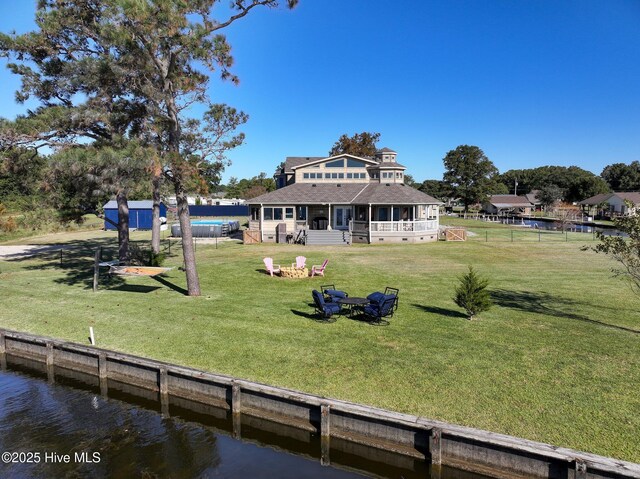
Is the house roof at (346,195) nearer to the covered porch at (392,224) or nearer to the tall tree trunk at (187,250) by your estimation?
the covered porch at (392,224)

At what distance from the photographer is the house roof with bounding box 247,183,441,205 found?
36.4 m

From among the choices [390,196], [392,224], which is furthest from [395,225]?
[390,196]

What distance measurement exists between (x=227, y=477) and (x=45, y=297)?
1397 cm

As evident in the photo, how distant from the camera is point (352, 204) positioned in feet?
121

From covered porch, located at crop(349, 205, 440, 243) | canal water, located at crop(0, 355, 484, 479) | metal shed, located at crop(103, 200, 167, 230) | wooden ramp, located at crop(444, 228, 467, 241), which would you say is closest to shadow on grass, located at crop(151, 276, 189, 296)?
A: canal water, located at crop(0, 355, 484, 479)

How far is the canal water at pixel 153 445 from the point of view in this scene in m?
7.54

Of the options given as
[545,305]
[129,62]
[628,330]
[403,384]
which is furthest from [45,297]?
[628,330]

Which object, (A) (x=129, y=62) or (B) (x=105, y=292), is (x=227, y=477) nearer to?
(B) (x=105, y=292)

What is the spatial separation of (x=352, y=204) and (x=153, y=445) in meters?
30.1

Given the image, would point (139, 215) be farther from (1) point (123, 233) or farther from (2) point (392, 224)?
(2) point (392, 224)

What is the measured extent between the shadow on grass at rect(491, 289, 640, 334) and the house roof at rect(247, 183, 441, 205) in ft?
61.0

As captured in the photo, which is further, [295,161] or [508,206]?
[508,206]

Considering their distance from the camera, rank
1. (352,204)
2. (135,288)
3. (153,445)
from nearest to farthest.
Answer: (153,445)
(135,288)
(352,204)

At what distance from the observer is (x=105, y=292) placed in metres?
18.3
